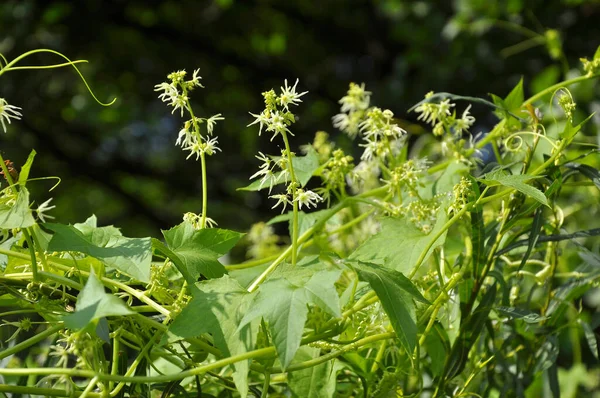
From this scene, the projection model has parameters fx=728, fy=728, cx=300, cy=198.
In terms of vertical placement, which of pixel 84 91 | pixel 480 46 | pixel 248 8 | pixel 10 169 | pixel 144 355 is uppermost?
pixel 248 8

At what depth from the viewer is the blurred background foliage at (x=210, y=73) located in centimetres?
292

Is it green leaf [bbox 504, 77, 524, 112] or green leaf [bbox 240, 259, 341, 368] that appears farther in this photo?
green leaf [bbox 504, 77, 524, 112]

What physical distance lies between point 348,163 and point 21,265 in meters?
0.29

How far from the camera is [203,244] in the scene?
1.54 feet

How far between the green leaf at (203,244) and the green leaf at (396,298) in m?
0.09

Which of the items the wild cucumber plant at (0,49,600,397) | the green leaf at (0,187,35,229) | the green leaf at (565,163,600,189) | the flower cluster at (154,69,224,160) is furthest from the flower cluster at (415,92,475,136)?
the green leaf at (0,187,35,229)

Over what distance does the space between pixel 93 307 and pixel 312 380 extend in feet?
0.62

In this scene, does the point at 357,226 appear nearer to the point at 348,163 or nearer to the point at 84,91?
the point at 348,163

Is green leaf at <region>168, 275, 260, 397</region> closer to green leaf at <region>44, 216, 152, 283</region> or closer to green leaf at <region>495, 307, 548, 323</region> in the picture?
green leaf at <region>44, 216, 152, 283</region>

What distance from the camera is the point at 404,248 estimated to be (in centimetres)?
51

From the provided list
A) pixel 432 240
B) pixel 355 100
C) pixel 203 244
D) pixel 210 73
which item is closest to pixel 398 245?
pixel 432 240

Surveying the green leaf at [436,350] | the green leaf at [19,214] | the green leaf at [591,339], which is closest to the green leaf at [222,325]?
the green leaf at [19,214]

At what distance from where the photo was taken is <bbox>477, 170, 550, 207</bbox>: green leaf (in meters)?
0.45

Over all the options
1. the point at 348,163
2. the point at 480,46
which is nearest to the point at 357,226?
the point at 348,163
